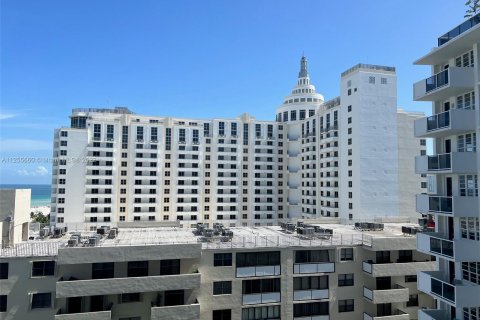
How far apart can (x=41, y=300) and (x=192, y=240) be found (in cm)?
1560

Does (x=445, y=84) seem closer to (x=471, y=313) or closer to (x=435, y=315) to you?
(x=471, y=313)

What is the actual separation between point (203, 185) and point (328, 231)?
63.0 meters

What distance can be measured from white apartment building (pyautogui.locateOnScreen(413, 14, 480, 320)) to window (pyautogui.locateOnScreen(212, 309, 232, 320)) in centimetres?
1798

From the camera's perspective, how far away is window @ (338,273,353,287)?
3825 cm

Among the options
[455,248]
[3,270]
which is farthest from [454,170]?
[3,270]

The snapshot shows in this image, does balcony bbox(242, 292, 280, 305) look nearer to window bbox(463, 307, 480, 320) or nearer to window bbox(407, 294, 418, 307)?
window bbox(407, 294, 418, 307)

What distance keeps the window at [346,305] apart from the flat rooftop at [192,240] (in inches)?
248

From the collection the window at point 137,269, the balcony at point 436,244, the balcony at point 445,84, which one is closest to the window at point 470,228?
the balcony at point 436,244

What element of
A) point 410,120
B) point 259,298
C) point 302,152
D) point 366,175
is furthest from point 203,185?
point 259,298

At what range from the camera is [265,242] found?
38625 mm

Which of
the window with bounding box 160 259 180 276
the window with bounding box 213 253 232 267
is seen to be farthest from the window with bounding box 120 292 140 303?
the window with bounding box 213 253 232 267

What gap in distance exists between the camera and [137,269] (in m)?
34.2

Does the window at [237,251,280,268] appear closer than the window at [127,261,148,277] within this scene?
No

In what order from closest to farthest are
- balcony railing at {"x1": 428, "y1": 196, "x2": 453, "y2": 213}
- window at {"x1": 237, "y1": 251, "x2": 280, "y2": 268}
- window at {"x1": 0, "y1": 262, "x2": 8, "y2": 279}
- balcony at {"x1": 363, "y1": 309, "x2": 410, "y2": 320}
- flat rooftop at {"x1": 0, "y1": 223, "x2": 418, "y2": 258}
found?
balcony railing at {"x1": 428, "y1": 196, "x2": 453, "y2": 213}
window at {"x1": 0, "y1": 262, "x2": 8, "y2": 279}
flat rooftop at {"x1": 0, "y1": 223, "x2": 418, "y2": 258}
window at {"x1": 237, "y1": 251, "x2": 280, "y2": 268}
balcony at {"x1": 363, "y1": 309, "x2": 410, "y2": 320}
